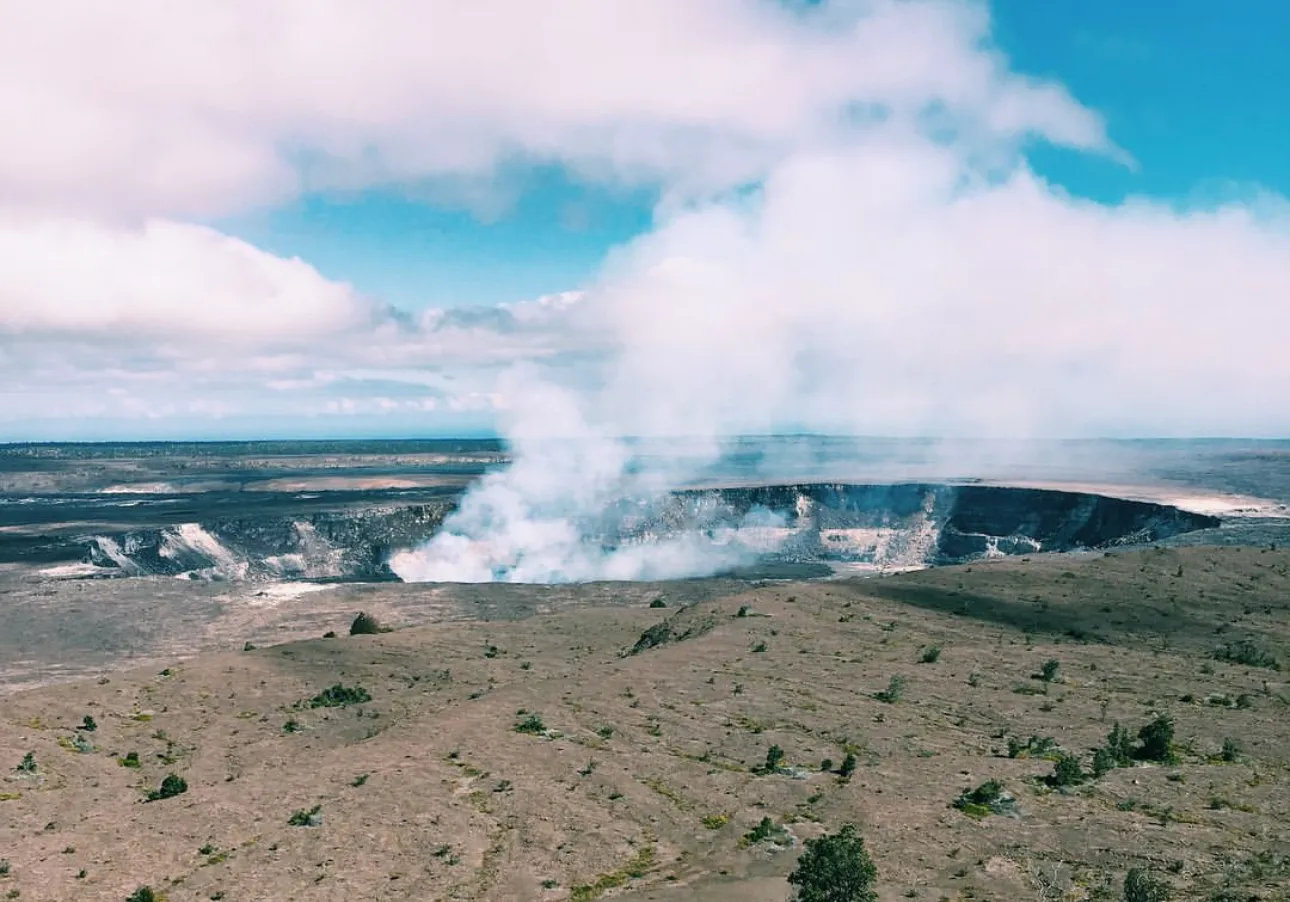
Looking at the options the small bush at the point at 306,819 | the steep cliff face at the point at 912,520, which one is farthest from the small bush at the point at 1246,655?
the steep cliff face at the point at 912,520

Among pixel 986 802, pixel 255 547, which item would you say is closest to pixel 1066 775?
pixel 986 802

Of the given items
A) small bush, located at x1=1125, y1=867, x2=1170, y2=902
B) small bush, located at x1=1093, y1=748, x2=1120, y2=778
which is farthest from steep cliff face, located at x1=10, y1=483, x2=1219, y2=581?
small bush, located at x1=1125, y1=867, x2=1170, y2=902

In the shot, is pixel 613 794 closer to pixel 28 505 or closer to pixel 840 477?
pixel 840 477

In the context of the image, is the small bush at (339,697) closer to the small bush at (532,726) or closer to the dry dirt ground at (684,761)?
the dry dirt ground at (684,761)

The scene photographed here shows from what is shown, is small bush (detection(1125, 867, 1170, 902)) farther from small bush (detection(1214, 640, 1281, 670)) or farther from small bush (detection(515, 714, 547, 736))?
small bush (detection(1214, 640, 1281, 670))

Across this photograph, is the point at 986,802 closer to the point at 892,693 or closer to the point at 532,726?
the point at 892,693
